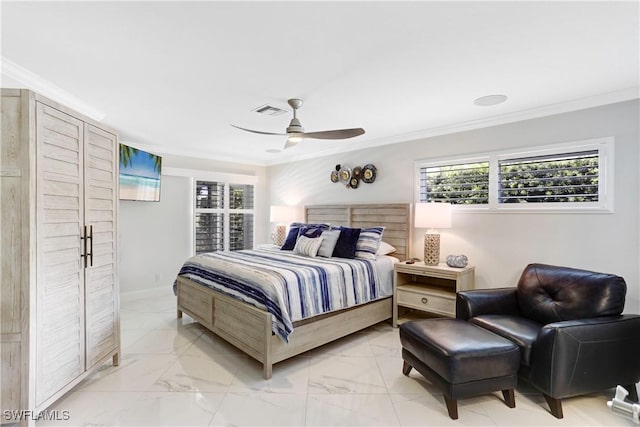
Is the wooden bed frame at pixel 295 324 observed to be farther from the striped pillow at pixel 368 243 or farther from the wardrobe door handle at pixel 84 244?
the wardrobe door handle at pixel 84 244

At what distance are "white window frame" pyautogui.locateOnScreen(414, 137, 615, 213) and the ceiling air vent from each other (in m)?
1.95

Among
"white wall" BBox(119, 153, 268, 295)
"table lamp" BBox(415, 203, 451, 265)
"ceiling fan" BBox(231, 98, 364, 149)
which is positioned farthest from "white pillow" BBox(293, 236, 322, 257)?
"white wall" BBox(119, 153, 268, 295)

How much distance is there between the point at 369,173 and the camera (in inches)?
173

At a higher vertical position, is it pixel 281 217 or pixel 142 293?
pixel 281 217

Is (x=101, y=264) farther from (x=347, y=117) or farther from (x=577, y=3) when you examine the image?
(x=577, y=3)

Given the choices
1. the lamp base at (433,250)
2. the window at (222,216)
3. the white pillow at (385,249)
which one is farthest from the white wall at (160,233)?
the lamp base at (433,250)

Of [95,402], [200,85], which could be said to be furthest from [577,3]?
[95,402]

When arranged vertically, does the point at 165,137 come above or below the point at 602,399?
above

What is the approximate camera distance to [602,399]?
220cm

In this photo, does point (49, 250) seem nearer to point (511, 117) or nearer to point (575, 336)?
point (575, 336)

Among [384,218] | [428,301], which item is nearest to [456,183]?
[384,218]

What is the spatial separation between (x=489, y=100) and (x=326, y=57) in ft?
5.63

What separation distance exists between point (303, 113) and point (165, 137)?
2276 millimetres

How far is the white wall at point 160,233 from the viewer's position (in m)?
4.55
